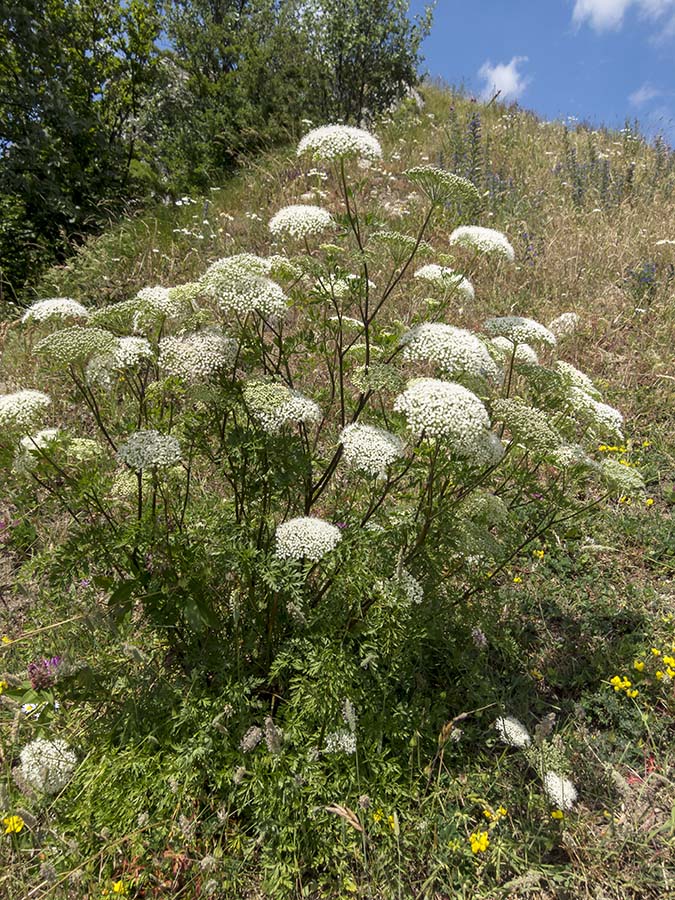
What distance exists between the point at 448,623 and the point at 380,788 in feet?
3.32

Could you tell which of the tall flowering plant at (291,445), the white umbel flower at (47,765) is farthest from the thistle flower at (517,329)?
the white umbel flower at (47,765)

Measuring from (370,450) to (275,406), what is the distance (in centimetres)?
48

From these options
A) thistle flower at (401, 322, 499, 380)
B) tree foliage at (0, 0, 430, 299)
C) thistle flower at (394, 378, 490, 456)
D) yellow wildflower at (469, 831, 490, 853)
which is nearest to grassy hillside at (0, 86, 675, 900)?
yellow wildflower at (469, 831, 490, 853)

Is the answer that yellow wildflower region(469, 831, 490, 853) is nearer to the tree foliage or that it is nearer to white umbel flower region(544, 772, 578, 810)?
white umbel flower region(544, 772, 578, 810)

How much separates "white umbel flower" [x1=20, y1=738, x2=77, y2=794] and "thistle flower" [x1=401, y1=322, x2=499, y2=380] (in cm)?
272

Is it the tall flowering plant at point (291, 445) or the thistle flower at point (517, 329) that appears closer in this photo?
the tall flowering plant at point (291, 445)

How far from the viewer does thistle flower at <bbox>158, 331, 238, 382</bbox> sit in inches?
93.3

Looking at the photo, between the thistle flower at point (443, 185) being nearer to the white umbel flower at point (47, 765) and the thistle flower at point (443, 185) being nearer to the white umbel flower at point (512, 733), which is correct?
the white umbel flower at point (512, 733)

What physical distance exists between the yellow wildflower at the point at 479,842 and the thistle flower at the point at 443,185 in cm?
302

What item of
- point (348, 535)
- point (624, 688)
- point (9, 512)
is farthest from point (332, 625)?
point (9, 512)

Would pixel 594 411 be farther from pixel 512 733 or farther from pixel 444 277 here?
pixel 512 733

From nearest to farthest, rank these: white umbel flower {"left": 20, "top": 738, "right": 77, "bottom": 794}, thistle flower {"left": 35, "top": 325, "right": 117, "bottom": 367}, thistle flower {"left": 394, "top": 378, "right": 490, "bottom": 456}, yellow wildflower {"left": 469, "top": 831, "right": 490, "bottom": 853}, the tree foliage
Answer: thistle flower {"left": 394, "top": 378, "right": 490, "bottom": 456} < thistle flower {"left": 35, "top": 325, "right": 117, "bottom": 367} < yellow wildflower {"left": 469, "top": 831, "right": 490, "bottom": 853} < white umbel flower {"left": 20, "top": 738, "right": 77, "bottom": 794} < the tree foliage

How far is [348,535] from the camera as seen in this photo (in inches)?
102

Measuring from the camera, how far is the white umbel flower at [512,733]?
2.77 metres
